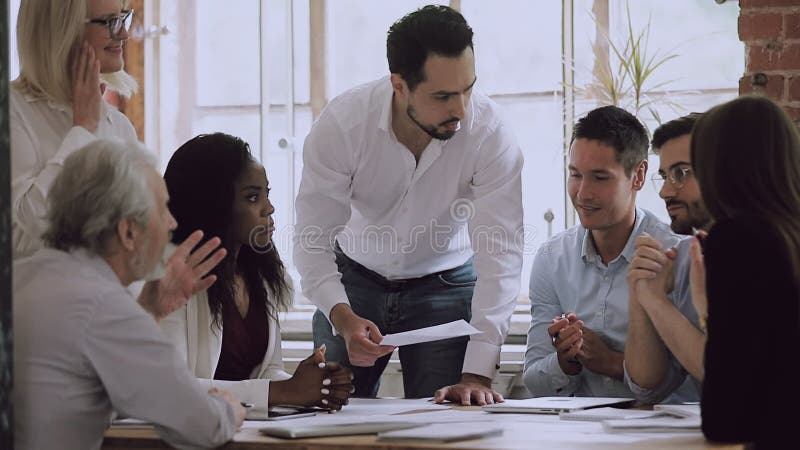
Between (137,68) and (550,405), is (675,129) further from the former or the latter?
(137,68)

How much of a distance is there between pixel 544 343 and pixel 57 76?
4.64 ft

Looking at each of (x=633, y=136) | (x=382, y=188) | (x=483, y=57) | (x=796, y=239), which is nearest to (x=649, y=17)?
(x=483, y=57)

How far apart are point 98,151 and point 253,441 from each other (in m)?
0.56

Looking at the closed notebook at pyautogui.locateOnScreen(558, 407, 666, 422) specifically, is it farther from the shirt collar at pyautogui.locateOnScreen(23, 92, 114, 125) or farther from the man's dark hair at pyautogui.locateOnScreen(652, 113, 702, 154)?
the shirt collar at pyautogui.locateOnScreen(23, 92, 114, 125)

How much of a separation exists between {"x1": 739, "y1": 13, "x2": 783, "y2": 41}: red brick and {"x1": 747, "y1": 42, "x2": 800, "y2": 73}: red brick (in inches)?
1.2

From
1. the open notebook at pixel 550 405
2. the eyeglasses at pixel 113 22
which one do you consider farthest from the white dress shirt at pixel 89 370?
the eyeglasses at pixel 113 22

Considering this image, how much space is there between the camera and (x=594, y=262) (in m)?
2.91

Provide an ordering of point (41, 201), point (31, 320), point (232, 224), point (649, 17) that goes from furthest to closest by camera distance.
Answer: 1. point (649, 17)
2. point (232, 224)
3. point (41, 201)
4. point (31, 320)

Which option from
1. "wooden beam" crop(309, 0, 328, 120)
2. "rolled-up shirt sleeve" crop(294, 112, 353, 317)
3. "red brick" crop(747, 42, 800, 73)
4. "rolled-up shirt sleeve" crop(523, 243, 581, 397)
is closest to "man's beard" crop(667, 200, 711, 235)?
"rolled-up shirt sleeve" crop(523, 243, 581, 397)

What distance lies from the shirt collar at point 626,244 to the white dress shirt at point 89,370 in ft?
4.66

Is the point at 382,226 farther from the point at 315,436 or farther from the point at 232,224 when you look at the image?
the point at 315,436

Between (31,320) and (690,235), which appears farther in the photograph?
(690,235)

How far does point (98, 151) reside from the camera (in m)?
1.83

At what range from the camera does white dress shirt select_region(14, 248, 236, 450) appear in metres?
1.70
